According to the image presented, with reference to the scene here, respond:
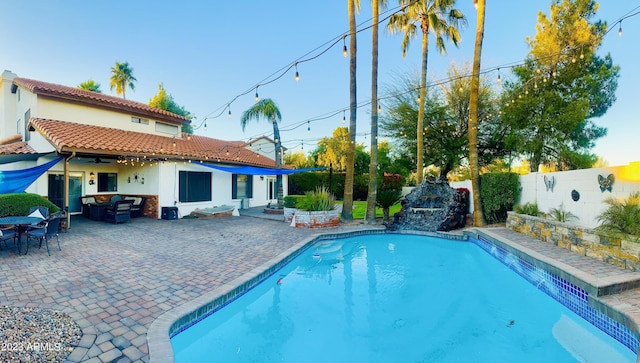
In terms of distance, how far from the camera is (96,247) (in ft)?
23.6

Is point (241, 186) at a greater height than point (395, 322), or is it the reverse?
point (241, 186)

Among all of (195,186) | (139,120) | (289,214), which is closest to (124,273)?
(289,214)

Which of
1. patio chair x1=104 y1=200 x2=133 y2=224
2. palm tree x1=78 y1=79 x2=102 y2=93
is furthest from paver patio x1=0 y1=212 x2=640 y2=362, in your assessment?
palm tree x1=78 y1=79 x2=102 y2=93

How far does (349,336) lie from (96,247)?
704 centimetres

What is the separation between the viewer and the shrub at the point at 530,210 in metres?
9.04

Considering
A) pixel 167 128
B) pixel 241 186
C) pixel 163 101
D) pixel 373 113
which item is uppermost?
pixel 163 101

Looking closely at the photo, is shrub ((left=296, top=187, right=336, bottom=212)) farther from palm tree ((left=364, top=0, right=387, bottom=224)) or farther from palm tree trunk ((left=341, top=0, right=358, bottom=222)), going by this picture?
palm tree ((left=364, top=0, right=387, bottom=224))

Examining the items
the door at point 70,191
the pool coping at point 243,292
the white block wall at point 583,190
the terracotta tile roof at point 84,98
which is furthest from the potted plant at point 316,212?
the door at point 70,191

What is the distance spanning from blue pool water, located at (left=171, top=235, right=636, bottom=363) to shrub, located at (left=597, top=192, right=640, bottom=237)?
1934 millimetres

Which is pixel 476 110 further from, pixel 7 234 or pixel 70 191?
pixel 70 191

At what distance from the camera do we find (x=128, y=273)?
532cm

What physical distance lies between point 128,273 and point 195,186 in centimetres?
895

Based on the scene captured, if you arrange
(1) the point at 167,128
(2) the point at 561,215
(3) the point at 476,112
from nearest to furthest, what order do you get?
(2) the point at 561,215 < (3) the point at 476,112 < (1) the point at 167,128

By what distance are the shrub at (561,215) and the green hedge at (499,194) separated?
Answer: 2.36m
